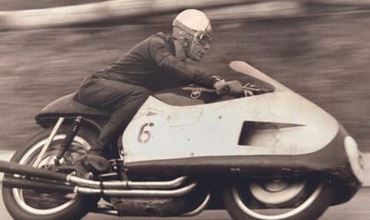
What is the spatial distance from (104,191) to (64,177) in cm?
30

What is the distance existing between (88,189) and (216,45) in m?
4.19

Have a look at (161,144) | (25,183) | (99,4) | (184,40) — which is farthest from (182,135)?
(99,4)

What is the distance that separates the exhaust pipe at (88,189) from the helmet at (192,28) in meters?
0.96

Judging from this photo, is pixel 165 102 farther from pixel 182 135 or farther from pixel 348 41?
pixel 348 41

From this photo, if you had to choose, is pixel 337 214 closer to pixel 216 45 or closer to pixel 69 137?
pixel 69 137

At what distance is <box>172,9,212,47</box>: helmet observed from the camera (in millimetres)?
6832

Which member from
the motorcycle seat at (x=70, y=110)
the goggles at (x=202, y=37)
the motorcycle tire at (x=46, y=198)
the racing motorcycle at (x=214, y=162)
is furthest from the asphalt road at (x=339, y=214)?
the goggles at (x=202, y=37)

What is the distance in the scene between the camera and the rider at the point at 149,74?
681 centimetres

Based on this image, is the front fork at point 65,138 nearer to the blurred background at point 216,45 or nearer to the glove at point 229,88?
the glove at point 229,88

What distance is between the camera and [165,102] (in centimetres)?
682

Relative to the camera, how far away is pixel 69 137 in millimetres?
7148

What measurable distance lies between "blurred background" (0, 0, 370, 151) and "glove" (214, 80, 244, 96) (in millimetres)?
3075

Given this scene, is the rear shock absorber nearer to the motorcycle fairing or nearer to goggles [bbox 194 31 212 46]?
the motorcycle fairing

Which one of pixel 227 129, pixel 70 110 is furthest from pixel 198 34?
pixel 70 110
